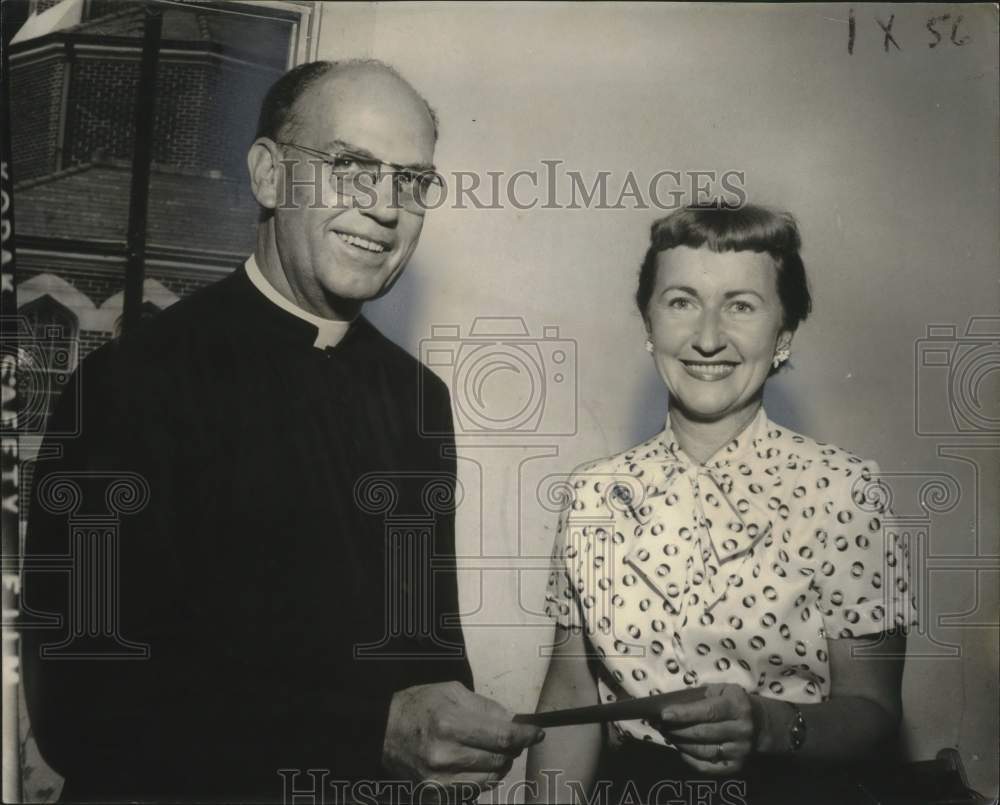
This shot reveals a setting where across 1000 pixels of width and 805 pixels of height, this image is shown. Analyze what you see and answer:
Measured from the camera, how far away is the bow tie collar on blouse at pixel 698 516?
2.02 metres

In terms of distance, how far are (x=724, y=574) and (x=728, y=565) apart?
0.8 inches

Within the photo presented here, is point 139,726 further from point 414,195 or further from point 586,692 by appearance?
point 414,195

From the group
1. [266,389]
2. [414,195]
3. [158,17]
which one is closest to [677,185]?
[414,195]

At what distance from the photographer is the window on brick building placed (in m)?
2.10

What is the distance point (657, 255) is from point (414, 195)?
52cm

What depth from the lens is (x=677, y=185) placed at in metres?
2.12

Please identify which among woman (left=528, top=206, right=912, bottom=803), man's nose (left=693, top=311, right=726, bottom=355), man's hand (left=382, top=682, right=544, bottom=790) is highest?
man's nose (left=693, top=311, right=726, bottom=355)

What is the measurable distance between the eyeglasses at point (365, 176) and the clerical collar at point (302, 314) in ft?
0.78

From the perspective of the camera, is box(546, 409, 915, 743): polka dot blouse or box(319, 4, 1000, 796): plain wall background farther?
box(319, 4, 1000, 796): plain wall background

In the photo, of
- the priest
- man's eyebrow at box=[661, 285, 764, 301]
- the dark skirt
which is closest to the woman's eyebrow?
man's eyebrow at box=[661, 285, 764, 301]

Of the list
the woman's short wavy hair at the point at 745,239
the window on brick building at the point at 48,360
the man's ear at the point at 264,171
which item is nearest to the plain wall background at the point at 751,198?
the woman's short wavy hair at the point at 745,239

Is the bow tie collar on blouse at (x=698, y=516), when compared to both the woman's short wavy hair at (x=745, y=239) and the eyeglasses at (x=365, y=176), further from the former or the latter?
the eyeglasses at (x=365, y=176)

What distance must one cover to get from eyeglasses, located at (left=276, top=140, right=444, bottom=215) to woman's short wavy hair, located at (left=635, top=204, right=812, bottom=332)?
51cm

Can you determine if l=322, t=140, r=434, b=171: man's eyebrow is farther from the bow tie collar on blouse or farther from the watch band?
the watch band
